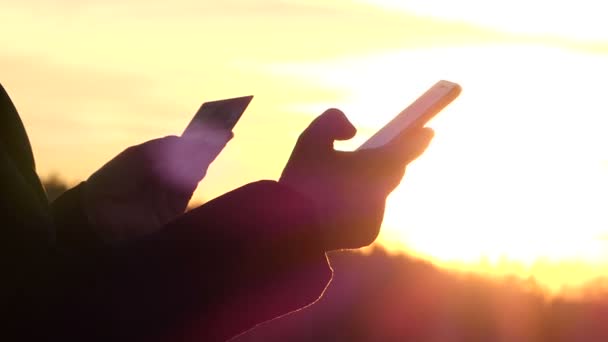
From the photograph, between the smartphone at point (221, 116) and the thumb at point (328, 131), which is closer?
the thumb at point (328, 131)

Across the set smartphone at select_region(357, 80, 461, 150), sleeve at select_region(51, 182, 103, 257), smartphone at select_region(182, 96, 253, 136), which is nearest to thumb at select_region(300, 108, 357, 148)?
smartphone at select_region(357, 80, 461, 150)

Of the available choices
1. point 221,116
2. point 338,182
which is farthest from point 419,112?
point 338,182

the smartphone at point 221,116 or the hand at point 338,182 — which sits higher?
the smartphone at point 221,116

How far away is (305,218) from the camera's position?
7.93ft

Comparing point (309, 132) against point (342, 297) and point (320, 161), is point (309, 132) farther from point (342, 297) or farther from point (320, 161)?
point (342, 297)

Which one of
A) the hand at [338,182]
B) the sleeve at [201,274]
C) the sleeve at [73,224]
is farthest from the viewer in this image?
the sleeve at [73,224]

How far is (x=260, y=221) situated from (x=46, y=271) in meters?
0.32

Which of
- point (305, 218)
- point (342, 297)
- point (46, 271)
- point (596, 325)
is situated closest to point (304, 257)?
point (305, 218)

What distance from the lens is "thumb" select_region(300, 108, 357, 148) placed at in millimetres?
2523

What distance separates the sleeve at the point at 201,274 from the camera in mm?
2375

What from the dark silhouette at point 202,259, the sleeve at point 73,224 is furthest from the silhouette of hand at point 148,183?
the dark silhouette at point 202,259

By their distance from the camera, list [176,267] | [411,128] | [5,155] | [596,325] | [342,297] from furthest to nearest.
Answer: [342,297] < [596,325] < [411,128] < [5,155] < [176,267]

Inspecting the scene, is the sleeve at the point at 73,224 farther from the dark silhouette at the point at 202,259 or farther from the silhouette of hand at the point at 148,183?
the dark silhouette at the point at 202,259

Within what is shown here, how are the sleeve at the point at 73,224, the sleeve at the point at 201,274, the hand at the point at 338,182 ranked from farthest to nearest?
1. the sleeve at the point at 73,224
2. the hand at the point at 338,182
3. the sleeve at the point at 201,274
